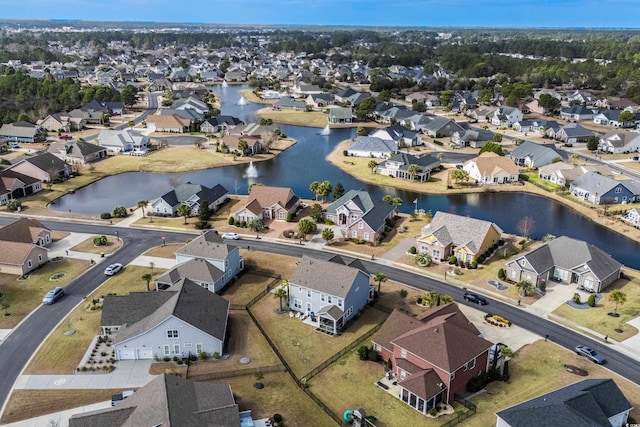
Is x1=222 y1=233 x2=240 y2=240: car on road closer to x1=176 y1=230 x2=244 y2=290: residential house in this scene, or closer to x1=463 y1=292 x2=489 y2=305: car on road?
x1=176 y1=230 x2=244 y2=290: residential house

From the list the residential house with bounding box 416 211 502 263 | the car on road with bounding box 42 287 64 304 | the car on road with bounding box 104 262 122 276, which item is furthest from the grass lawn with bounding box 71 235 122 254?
the residential house with bounding box 416 211 502 263

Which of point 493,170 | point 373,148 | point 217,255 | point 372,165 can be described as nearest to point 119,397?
point 217,255

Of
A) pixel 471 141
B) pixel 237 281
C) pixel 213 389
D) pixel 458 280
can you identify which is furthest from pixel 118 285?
pixel 471 141

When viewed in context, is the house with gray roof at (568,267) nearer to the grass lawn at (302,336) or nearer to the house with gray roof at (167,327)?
the grass lawn at (302,336)

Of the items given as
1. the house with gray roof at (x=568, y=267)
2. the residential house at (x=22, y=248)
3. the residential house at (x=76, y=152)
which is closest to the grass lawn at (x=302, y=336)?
the house with gray roof at (x=568, y=267)

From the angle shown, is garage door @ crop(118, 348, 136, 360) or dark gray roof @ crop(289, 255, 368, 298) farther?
dark gray roof @ crop(289, 255, 368, 298)

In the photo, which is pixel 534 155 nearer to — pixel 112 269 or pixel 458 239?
pixel 458 239
